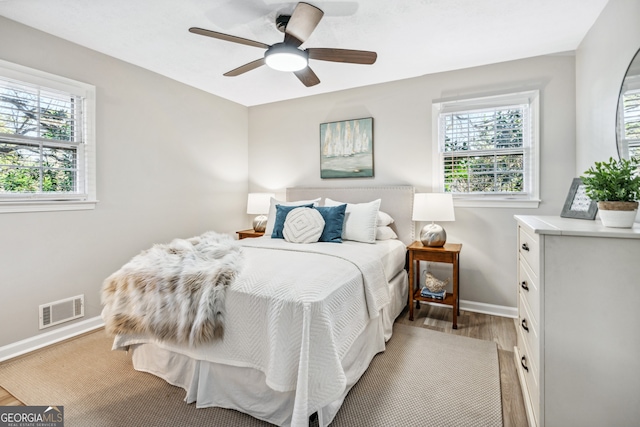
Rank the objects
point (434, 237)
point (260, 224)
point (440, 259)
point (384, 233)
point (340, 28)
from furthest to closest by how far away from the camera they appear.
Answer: point (260, 224)
point (384, 233)
point (434, 237)
point (440, 259)
point (340, 28)

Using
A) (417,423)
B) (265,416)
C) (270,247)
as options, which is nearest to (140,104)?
(270,247)

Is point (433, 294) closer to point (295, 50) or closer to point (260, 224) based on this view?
point (260, 224)

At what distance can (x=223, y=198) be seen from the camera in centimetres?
421

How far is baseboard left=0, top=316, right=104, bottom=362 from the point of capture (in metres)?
2.35

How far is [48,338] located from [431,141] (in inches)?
156

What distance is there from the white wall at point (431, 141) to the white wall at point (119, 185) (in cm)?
94

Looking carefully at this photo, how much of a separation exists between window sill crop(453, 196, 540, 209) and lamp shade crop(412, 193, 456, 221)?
0.24 meters

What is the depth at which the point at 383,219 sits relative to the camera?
3.35 meters

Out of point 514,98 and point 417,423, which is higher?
point 514,98

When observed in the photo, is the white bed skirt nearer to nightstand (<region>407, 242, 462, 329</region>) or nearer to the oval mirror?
nightstand (<region>407, 242, 462, 329</region>)

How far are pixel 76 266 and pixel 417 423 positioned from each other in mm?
2928

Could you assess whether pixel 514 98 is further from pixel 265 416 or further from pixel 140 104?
pixel 140 104

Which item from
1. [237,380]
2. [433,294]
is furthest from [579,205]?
[237,380]

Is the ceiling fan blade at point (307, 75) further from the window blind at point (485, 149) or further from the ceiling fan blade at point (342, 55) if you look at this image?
the window blind at point (485, 149)
